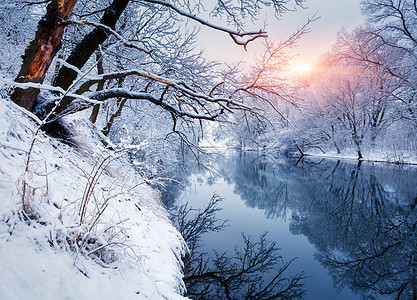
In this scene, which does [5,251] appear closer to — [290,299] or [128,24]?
[290,299]

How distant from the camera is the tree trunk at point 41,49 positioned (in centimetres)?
244

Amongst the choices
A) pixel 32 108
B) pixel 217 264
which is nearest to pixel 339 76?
pixel 217 264

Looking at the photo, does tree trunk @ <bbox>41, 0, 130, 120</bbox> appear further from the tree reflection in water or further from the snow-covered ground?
the tree reflection in water

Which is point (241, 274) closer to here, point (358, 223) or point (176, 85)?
point (176, 85)

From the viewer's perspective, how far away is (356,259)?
3.59 meters

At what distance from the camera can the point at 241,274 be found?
124 inches

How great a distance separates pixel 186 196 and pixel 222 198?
138cm

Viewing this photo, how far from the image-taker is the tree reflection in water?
A: 275cm

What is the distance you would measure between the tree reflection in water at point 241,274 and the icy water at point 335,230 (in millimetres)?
147

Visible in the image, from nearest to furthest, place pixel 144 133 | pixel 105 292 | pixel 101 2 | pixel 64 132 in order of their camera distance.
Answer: pixel 105 292, pixel 64 132, pixel 101 2, pixel 144 133

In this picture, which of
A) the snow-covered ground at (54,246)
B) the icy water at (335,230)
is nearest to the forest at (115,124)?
the snow-covered ground at (54,246)

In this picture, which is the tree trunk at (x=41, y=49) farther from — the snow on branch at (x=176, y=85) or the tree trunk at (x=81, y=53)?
the snow on branch at (x=176, y=85)

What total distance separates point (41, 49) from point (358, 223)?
6965 mm

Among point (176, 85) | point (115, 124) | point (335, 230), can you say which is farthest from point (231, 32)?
point (115, 124)
